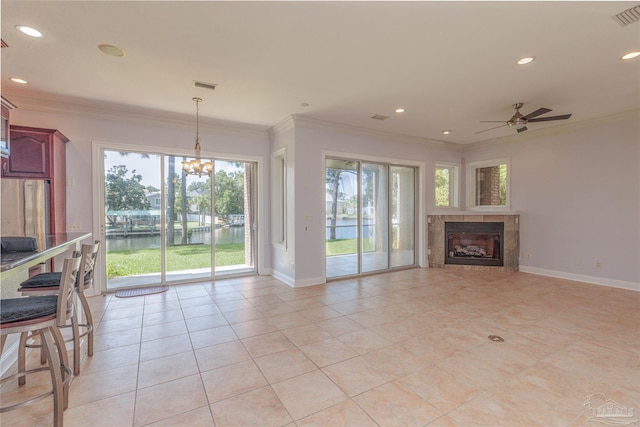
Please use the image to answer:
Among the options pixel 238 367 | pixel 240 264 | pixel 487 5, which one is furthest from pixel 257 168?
pixel 487 5

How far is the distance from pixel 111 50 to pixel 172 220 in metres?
2.95

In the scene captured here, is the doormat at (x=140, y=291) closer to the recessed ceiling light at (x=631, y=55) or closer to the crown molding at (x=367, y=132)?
the crown molding at (x=367, y=132)

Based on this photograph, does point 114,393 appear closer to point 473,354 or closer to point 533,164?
point 473,354

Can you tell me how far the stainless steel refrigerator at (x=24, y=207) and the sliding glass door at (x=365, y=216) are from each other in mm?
4075

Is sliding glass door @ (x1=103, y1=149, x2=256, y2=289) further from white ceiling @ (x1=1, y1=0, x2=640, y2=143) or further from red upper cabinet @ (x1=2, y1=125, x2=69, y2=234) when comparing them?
white ceiling @ (x1=1, y1=0, x2=640, y2=143)

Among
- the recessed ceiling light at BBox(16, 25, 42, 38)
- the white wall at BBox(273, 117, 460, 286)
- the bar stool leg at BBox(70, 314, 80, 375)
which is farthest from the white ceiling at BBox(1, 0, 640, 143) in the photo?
the bar stool leg at BBox(70, 314, 80, 375)

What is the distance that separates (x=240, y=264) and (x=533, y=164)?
6.21m

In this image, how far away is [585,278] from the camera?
5.16 m

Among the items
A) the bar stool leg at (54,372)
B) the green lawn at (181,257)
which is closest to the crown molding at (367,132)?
the green lawn at (181,257)

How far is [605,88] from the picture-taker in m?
3.72

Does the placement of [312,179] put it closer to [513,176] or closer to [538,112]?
[538,112]

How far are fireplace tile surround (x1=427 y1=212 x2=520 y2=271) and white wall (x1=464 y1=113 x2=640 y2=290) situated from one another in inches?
6.8

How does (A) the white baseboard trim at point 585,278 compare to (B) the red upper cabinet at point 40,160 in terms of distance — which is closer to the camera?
(B) the red upper cabinet at point 40,160

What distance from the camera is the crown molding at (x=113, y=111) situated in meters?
3.96
